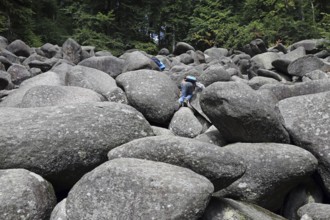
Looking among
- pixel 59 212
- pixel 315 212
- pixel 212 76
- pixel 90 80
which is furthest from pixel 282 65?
pixel 59 212

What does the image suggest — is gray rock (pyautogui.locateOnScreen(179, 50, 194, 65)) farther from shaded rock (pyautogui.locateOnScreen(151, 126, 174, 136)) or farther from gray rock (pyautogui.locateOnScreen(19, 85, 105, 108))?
shaded rock (pyautogui.locateOnScreen(151, 126, 174, 136))

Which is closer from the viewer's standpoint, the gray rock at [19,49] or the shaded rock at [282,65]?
the shaded rock at [282,65]

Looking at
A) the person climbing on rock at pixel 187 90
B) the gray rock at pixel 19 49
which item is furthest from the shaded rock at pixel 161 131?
the gray rock at pixel 19 49

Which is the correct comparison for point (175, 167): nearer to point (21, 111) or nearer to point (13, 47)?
point (21, 111)

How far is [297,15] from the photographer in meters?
27.5

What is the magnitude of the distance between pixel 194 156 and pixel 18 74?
10003mm

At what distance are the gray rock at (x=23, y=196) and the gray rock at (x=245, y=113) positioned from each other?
9.60 ft

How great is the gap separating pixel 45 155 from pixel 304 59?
31.7 ft

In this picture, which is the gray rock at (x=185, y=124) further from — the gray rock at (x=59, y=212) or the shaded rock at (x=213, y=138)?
the gray rock at (x=59, y=212)

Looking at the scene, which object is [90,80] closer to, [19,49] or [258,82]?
[258,82]

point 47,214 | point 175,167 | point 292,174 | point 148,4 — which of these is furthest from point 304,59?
point 148,4

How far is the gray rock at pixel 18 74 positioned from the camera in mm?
13052

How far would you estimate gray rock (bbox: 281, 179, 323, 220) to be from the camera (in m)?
6.04

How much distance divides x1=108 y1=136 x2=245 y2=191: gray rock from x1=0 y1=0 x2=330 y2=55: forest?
1901 centimetres
